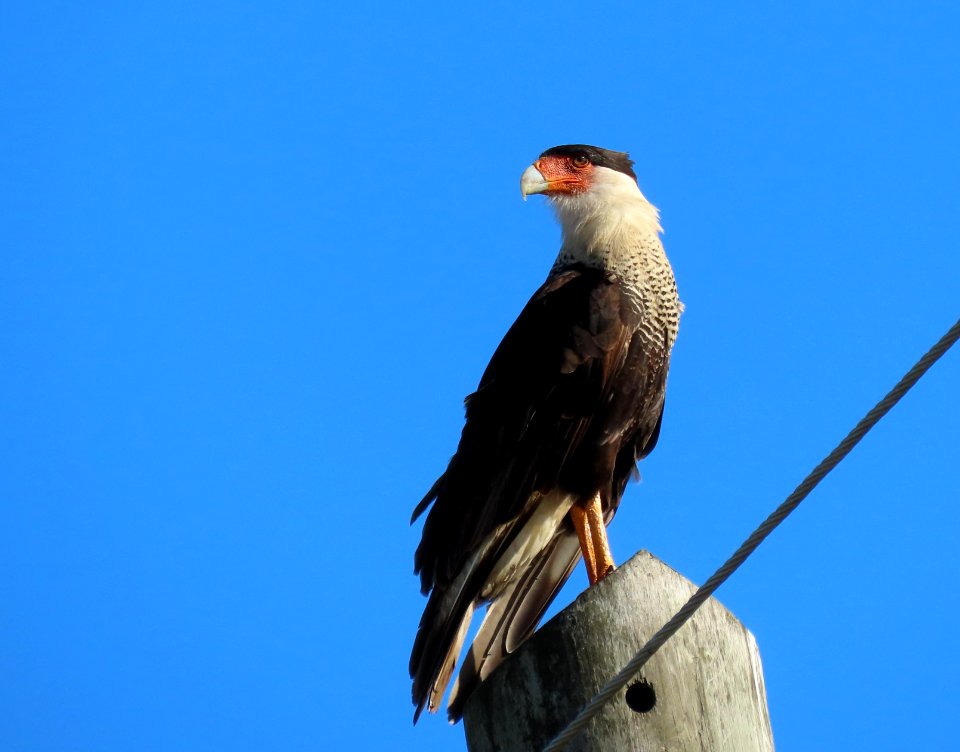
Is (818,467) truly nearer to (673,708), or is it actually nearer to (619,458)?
(673,708)

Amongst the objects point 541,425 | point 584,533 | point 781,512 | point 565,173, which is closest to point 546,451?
point 541,425

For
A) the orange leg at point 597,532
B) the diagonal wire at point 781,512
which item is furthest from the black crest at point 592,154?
the diagonal wire at point 781,512

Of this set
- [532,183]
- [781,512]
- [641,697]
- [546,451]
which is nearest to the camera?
[781,512]

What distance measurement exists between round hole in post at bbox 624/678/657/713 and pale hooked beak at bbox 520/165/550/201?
250 cm

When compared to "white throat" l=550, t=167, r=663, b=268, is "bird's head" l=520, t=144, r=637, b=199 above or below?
above

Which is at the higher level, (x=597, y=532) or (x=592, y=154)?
(x=592, y=154)

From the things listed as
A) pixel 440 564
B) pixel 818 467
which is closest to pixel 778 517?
pixel 818 467

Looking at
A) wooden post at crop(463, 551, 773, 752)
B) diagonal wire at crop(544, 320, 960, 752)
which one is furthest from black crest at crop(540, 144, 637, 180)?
diagonal wire at crop(544, 320, 960, 752)

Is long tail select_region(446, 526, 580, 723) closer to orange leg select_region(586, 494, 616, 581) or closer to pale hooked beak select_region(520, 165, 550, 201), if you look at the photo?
orange leg select_region(586, 494, 616, 581)

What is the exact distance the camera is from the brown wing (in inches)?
147

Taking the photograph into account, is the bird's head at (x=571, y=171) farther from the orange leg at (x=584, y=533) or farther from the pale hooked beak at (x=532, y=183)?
the orange leg at (x=584, y=533)

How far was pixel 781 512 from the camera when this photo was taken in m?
2.17

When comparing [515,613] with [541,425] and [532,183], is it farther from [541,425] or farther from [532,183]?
[532,183]

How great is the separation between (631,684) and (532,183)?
8.31 ft
